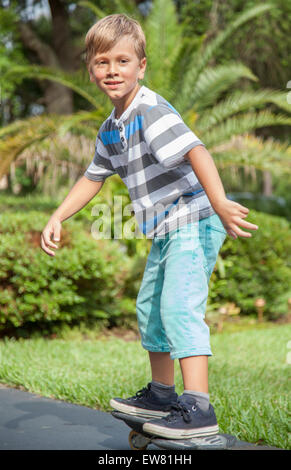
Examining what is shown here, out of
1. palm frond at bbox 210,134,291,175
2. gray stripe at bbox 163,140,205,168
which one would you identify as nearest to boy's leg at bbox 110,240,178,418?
gray stripe at bbox 163,140,205,168

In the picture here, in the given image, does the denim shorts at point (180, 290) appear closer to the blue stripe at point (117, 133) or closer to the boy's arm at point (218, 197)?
the boy's arm at point (218, 197)

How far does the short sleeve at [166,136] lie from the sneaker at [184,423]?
3.23ft

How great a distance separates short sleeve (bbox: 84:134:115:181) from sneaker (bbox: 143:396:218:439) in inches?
46.3

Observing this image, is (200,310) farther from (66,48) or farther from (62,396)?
(66,48)

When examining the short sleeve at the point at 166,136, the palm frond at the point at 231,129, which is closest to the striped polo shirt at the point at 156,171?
the short sleeve at the point at 166,136

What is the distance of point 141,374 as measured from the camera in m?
4.41

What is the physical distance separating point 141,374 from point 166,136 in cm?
233

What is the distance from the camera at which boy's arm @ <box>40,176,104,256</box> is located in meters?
2.87

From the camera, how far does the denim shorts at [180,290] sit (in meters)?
2.51

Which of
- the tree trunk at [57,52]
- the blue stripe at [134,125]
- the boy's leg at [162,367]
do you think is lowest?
the boy's leg at [162,367]

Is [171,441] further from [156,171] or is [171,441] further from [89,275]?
[89,275]

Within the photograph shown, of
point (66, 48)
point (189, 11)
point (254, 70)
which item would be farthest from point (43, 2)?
point (254, 70)

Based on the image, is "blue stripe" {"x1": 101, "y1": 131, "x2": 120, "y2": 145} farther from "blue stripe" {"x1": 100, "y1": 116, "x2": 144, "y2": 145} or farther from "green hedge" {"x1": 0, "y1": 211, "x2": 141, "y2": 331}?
"green hedge" {"x1": 0, "y1": 211, "x2": 141, "y2": 331}

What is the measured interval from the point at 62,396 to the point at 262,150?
5.03m
